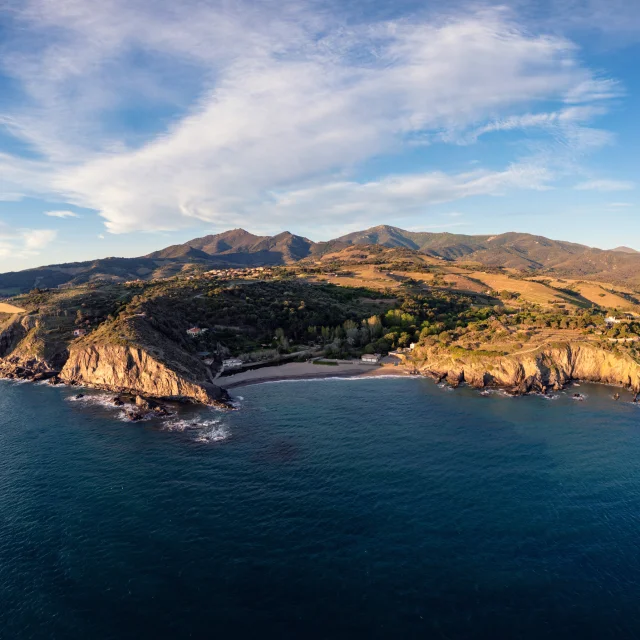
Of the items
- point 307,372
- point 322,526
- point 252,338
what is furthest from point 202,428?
point 252,338

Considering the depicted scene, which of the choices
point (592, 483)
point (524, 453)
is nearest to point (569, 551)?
point (592, 483)

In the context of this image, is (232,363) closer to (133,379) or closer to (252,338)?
(252,338)

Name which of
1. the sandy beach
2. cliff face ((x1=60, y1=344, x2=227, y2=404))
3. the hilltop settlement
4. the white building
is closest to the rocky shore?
cliff face ((x1=60, y1=344, x2=227, y2=404))

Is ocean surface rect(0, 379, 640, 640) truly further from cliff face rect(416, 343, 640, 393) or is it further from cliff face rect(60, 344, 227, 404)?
cliff face rect(416, 343, 640, 393)

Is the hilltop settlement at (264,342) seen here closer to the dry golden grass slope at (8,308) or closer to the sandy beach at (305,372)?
the dry golden grass slope at (8,308)

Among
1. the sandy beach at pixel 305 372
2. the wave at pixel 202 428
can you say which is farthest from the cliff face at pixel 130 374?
the sandy beach at pixel 305 372
